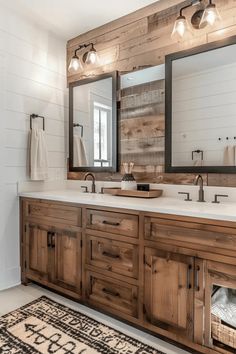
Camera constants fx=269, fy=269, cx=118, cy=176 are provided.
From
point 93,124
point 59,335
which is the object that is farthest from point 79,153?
point 59,335

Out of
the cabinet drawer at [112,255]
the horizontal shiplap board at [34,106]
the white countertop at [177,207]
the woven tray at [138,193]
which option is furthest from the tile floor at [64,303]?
the horizontal shiplap board at [34,106]

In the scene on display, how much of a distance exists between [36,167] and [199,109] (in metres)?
1.64

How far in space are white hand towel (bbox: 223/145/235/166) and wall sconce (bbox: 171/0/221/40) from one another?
927 mm

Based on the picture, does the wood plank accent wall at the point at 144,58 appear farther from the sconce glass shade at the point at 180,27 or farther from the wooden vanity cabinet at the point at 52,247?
the wooden vanity cabinet at the point at 52,247

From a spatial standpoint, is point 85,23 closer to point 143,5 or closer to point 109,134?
point 143,5

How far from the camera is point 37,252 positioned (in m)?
2.52

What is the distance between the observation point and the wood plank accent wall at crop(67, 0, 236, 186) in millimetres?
2229

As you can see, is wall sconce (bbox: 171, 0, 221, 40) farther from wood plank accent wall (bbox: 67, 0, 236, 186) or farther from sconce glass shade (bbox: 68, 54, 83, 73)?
sconce glass shade (bbox: 68, 54, 83, 73)

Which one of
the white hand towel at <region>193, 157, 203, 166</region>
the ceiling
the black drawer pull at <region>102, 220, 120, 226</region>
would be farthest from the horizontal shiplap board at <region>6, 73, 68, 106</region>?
the white hand towel at <region>193, 157, 203, 166</region>

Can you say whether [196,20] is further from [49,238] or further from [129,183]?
[49,238]

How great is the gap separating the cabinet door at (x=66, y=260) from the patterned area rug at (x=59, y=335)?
214 mm

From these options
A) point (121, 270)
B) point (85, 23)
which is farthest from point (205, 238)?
point (85, 23)

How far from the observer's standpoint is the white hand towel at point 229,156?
6.55 ft

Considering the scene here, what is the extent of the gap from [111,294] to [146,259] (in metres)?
0.44
